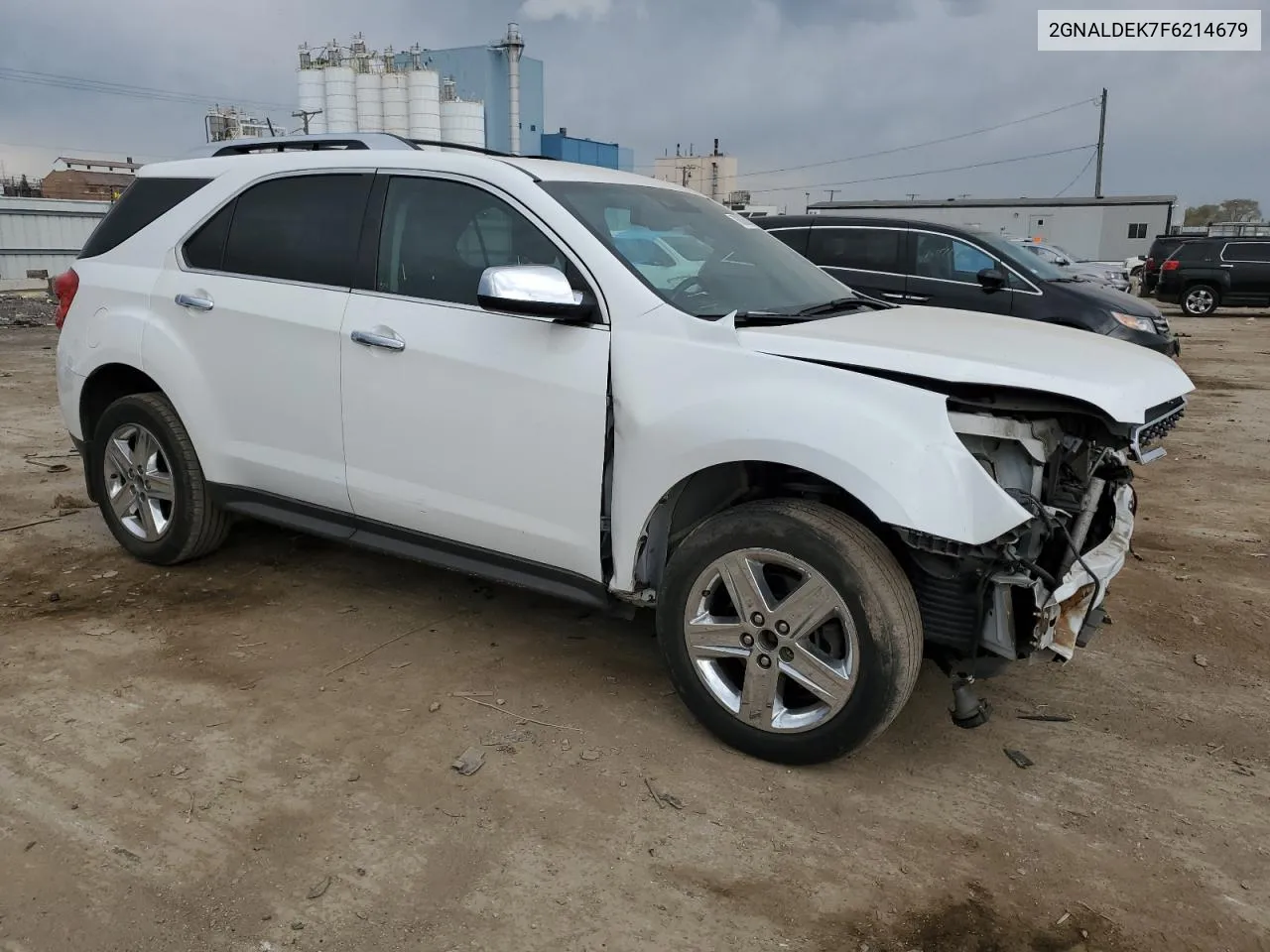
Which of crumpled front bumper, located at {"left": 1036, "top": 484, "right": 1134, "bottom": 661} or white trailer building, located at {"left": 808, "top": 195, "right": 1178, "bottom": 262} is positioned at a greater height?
white trailer building, located at {"left": 808, "top": 195, "right": 1178, "bottom": 262}

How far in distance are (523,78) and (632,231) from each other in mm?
44769

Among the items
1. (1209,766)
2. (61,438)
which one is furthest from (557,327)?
(61,438)

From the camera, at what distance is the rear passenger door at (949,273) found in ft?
31.6

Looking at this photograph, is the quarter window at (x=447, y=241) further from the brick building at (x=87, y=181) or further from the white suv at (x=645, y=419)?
the brick building at (x=87, y=181)

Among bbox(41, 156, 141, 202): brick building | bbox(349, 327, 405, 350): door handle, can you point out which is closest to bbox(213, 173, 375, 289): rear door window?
bbox(349, 327, 405, 350): door handle

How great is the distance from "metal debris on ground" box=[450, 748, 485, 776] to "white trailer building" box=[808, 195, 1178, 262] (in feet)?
142

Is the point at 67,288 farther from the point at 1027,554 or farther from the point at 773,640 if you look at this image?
the point at 1027,554

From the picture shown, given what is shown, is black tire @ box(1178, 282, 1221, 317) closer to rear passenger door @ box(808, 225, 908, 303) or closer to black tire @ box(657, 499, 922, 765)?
rear passenger door @ box(808, 225, 908, 303)

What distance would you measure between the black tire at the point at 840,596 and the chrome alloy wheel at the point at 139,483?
107 inches

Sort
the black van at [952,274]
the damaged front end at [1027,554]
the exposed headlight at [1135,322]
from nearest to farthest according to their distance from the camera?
the damaged front end at [1027,554], the black van at [952,274], the exposed headlight at [1135,322]

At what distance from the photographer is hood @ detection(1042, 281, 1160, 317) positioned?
9734 millimetres

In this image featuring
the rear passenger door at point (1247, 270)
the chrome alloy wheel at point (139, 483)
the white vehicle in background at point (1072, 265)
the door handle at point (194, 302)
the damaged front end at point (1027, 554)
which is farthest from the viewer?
the rear passenger door at point (1247, 270)

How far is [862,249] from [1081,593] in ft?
24.2

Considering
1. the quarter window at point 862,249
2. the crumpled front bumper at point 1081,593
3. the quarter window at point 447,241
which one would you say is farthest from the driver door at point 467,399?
the quarter window at point 862,249
